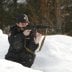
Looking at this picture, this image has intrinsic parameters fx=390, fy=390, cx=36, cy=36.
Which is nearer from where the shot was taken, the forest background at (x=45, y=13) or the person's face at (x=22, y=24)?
the person's face at (x=22, y=24)

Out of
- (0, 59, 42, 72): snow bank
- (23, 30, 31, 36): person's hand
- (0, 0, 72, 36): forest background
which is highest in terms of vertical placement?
(0, 59, 42, 72): snow bank

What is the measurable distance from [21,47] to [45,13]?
1114 cm

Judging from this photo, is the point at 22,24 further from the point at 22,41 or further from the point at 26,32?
the point at 22,41

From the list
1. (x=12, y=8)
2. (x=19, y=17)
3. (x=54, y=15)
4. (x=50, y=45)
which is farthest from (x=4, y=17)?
(x=19, y=17)

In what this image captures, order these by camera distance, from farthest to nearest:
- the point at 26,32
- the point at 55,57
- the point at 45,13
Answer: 1. the point at 45,13
2. the point at 55,57
3. the point at 26,32

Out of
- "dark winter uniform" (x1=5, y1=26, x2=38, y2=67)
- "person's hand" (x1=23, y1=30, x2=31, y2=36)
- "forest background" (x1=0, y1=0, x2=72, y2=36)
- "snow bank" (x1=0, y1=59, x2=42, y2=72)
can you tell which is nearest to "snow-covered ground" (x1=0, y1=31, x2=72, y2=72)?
"dark winter uniform" (x1=5, y1=26, x2=38, y2=67)

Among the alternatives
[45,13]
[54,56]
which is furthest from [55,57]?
[45,13]

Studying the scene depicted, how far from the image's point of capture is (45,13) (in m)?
16.9

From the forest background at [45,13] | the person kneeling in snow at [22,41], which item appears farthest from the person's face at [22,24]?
the forest background at [45,13]

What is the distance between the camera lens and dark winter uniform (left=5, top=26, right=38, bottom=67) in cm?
581

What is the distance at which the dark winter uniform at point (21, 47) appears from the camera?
19.1 feet

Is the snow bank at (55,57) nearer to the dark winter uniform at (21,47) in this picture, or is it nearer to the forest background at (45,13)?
the dark winter uniform at (21,47)

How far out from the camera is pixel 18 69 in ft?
14.3

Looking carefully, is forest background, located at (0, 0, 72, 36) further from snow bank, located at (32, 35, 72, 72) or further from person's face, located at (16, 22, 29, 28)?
person's face, located at (16, 22, 29, 28)
